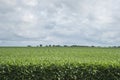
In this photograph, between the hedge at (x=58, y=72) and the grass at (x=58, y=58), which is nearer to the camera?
the hedge at (x=58, y=72)

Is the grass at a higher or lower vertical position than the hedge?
higher

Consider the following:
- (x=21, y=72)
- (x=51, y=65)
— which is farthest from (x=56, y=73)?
(x=21, y=72)

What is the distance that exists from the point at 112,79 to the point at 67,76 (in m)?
2.40

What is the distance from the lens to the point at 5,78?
1734 centimetres

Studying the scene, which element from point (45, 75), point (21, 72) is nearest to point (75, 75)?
point (45, 75)

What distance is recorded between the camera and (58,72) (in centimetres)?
1730

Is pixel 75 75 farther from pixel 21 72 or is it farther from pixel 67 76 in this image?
pixel 21 72

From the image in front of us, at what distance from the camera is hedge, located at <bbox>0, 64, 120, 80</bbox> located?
17.2 m

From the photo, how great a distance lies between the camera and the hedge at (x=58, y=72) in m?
17.2

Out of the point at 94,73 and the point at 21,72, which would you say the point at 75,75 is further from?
the point at 21,72

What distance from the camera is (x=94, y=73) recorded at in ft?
57.5

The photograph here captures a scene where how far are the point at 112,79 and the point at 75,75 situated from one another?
199 centimetres

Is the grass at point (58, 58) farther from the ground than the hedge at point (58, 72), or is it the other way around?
the grass at point (58, 58)

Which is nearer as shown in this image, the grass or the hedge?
the hedge
